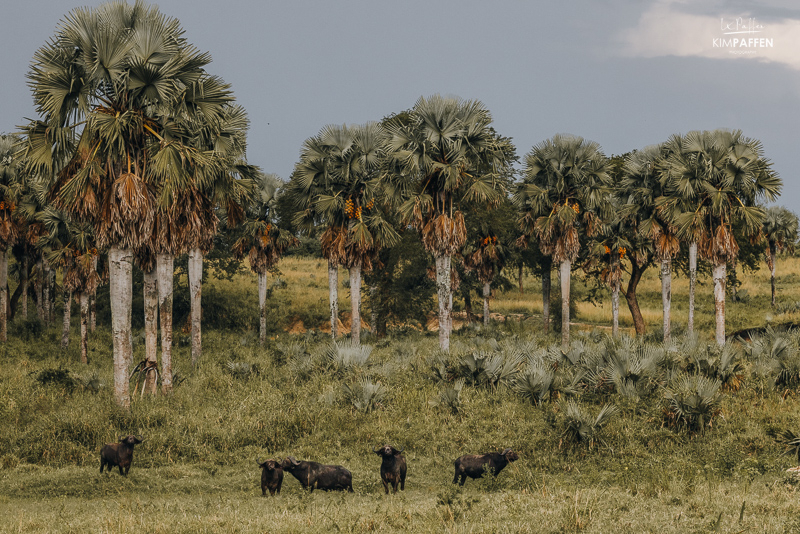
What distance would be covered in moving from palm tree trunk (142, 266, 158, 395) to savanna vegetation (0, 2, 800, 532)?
0.11 m

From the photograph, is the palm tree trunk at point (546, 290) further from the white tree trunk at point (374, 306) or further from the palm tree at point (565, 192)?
the white tree trunk at point (374, 306)

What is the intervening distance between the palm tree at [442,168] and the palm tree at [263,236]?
11984mm

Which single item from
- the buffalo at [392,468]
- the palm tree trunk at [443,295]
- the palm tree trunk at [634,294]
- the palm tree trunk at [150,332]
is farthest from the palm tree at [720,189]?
the palm tree trunk at [150,332]

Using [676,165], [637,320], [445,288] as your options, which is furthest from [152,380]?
[637,320]

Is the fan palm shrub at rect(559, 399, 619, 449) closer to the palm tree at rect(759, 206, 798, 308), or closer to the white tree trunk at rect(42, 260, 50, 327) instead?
the white tree trunk at rect(42, 260, 50, 327)

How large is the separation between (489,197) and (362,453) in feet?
37.6

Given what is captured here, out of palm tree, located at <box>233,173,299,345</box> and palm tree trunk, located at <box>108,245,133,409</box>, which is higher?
palm tree, located at <box>233,173,299,345</box>

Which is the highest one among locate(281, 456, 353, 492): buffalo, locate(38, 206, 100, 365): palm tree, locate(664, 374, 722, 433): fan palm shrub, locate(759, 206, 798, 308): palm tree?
locate(759, 206, 798, 308): palm tree

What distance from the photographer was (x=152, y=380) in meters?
18.5

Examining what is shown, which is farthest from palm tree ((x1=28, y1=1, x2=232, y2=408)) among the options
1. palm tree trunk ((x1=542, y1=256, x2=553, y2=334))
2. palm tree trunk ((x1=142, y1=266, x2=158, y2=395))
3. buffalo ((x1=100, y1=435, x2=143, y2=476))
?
palm tree trunk ((x1=542, y1=256, x2=553, y2=334))

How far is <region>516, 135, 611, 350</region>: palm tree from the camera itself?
96.0ft

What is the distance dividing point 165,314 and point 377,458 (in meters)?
9.06

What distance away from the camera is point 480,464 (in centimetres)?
1201

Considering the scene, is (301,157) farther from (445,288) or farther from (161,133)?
(161,133)
